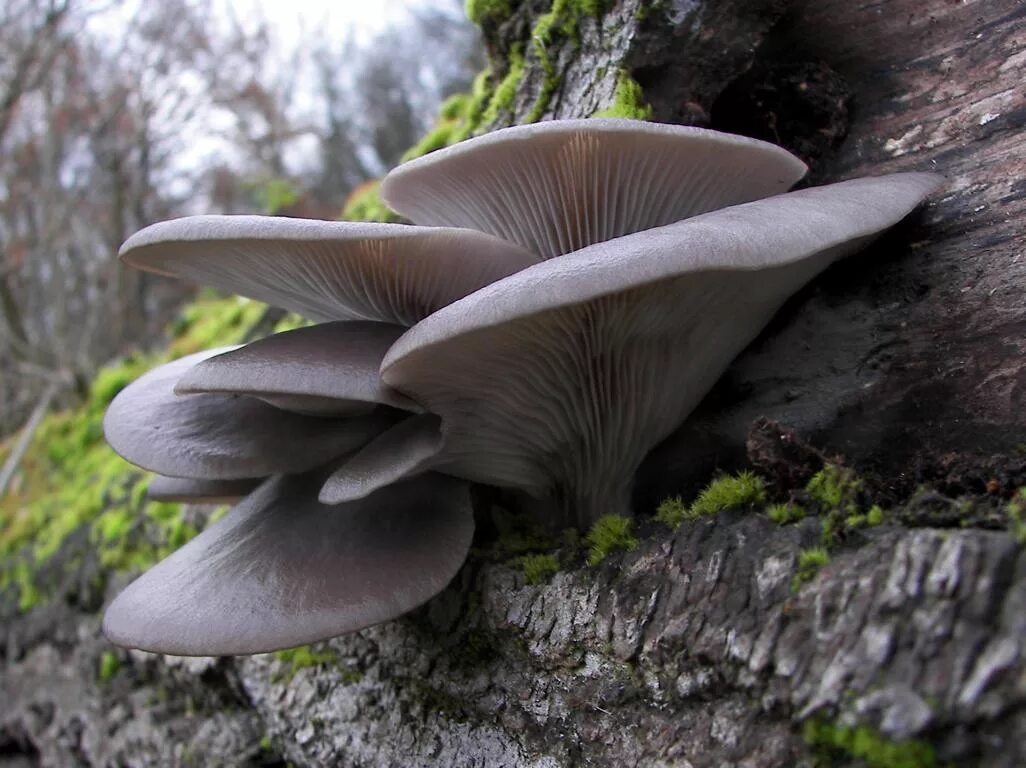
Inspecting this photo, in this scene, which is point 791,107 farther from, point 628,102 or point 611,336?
point 611,336

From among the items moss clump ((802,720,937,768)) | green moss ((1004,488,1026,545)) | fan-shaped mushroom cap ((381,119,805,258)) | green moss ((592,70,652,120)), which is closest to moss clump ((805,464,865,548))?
green moss ((1004,488,1026,545))

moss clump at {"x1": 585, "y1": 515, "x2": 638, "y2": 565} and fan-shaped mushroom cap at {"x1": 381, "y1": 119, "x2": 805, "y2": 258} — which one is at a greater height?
fan-shaped mushroom cap at {"x1": 381, "y1": 119, "x2": 805, "y2": 258}

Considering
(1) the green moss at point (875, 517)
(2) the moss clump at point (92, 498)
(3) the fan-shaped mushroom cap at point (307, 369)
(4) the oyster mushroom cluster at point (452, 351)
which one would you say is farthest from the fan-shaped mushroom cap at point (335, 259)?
(2) the moss clump at point (92, 498)

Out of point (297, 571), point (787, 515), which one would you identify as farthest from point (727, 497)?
point (297, 571)

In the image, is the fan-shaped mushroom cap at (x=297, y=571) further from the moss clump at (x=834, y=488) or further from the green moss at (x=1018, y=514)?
the green moss at (x=1018, y=514)

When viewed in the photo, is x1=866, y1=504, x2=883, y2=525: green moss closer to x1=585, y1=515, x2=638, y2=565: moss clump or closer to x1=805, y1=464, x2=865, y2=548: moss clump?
x1=805, y1=464, x2=865, y2=548: moss clump

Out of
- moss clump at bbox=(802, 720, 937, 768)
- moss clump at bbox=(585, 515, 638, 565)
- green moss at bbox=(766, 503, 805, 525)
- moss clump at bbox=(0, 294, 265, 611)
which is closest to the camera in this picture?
moss clump at bbox=(802, 720, 937, 768)

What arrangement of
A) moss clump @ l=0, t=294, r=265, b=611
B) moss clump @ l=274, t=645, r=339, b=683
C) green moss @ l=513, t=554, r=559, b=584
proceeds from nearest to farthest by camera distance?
green moss @ l=513, t=554, r=559, b=584 < moss clump @ l=274, t=645, r=339, b=683 < moss clump @ l=0, t=294, r=265, b=611
